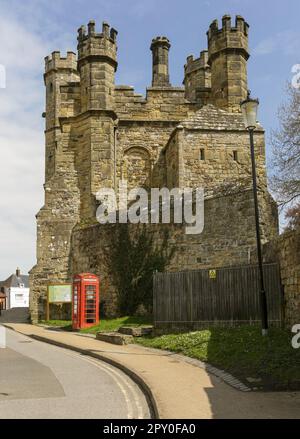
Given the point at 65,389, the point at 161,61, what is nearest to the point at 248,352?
the point at 65,389

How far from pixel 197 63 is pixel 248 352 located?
29637 mm

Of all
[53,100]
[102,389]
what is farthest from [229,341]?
[53,100]

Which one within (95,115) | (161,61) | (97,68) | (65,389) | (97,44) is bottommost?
(65,389)

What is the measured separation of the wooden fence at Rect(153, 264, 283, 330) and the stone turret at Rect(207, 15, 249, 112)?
13.8 metres

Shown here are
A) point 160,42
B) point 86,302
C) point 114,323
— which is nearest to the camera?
point 114,323

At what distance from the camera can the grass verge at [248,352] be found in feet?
27.8

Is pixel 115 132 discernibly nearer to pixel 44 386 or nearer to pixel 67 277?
pixel 67 277

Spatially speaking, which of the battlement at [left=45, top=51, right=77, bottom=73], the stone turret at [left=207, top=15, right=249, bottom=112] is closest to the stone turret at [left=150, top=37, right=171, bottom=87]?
the stone turret at [left=207, top=15, right=249, bottom=112]

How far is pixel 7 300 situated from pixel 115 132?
182ft

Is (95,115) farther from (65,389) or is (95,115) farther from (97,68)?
(65,389)

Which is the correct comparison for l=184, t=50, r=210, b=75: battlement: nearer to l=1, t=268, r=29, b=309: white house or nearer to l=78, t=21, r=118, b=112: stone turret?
l=78, t=21, r=118, b=112: stone turret

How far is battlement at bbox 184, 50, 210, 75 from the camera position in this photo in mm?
36219

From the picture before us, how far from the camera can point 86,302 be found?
2020 cm
